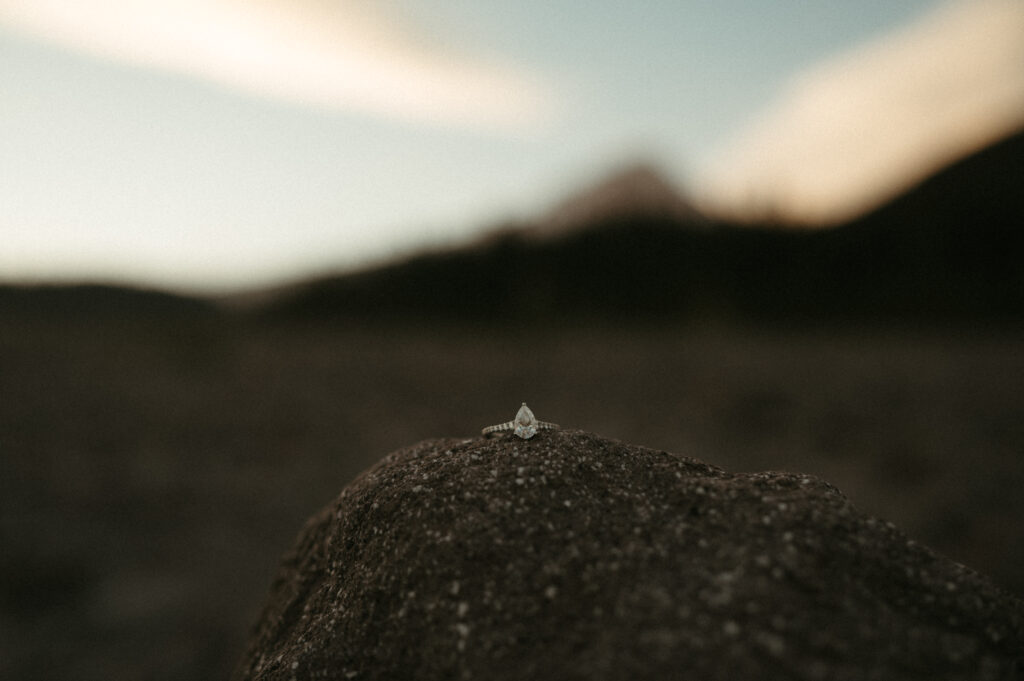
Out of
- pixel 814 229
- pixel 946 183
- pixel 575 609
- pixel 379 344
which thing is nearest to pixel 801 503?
pixel 575 609

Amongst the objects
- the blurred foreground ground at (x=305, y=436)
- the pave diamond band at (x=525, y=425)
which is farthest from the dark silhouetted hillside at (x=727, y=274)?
the pave diamond band at (x=525, y=425)

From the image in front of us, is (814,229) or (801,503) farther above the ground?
(814,229)

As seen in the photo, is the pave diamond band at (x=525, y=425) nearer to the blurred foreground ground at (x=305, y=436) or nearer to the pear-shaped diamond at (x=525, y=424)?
the pear-shaped diamond at (x=525, y=424)

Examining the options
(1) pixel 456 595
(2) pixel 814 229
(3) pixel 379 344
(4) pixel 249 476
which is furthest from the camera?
(2) pixel 814 229

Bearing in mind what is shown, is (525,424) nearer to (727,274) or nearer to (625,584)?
(625,584)

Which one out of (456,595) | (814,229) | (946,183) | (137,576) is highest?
(946,183)

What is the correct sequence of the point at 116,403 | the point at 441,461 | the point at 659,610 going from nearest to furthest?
the point at 659,610 < the point at 441,461 < the point at 116,403

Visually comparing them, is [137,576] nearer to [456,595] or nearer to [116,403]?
[116,403]

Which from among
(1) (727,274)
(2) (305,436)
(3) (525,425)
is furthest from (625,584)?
(1) (727,274)

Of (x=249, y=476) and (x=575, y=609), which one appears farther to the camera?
(x=249, y=476)
